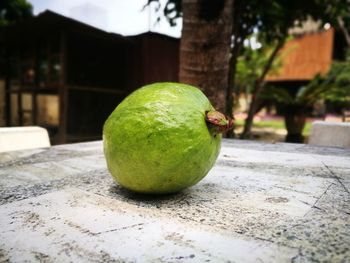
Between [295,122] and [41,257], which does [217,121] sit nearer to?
[41,257]

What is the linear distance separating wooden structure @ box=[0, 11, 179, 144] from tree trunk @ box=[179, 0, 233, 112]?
4.72 metres

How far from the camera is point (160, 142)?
983mm

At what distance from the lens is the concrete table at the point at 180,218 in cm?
67

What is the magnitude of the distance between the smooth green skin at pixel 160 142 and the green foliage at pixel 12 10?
35.2ft

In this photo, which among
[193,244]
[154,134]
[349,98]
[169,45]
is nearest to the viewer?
[193,244]

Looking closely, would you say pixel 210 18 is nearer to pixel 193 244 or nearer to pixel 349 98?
pixel 193 244

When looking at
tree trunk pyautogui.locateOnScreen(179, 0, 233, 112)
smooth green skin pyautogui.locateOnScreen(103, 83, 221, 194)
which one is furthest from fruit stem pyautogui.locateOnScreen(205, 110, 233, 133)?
tree trunk pyautogui.locateOnScreen(179, 0, 233, 112)

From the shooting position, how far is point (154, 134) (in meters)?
0.99

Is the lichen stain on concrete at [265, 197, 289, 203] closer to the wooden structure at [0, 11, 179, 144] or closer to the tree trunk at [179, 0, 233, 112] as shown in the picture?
the tree trunk at [179, 0, 233, 112]

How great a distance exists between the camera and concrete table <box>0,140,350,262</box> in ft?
2.18

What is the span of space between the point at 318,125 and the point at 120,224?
2332 mm

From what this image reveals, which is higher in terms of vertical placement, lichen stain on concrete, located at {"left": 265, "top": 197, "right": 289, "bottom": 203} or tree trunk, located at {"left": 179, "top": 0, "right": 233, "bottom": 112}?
tree trunk, located at {"left": 179, "top": 0, "right": 233, "bottom": 112}

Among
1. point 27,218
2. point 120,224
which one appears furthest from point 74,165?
point 120,224

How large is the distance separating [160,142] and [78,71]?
26.4 feet
